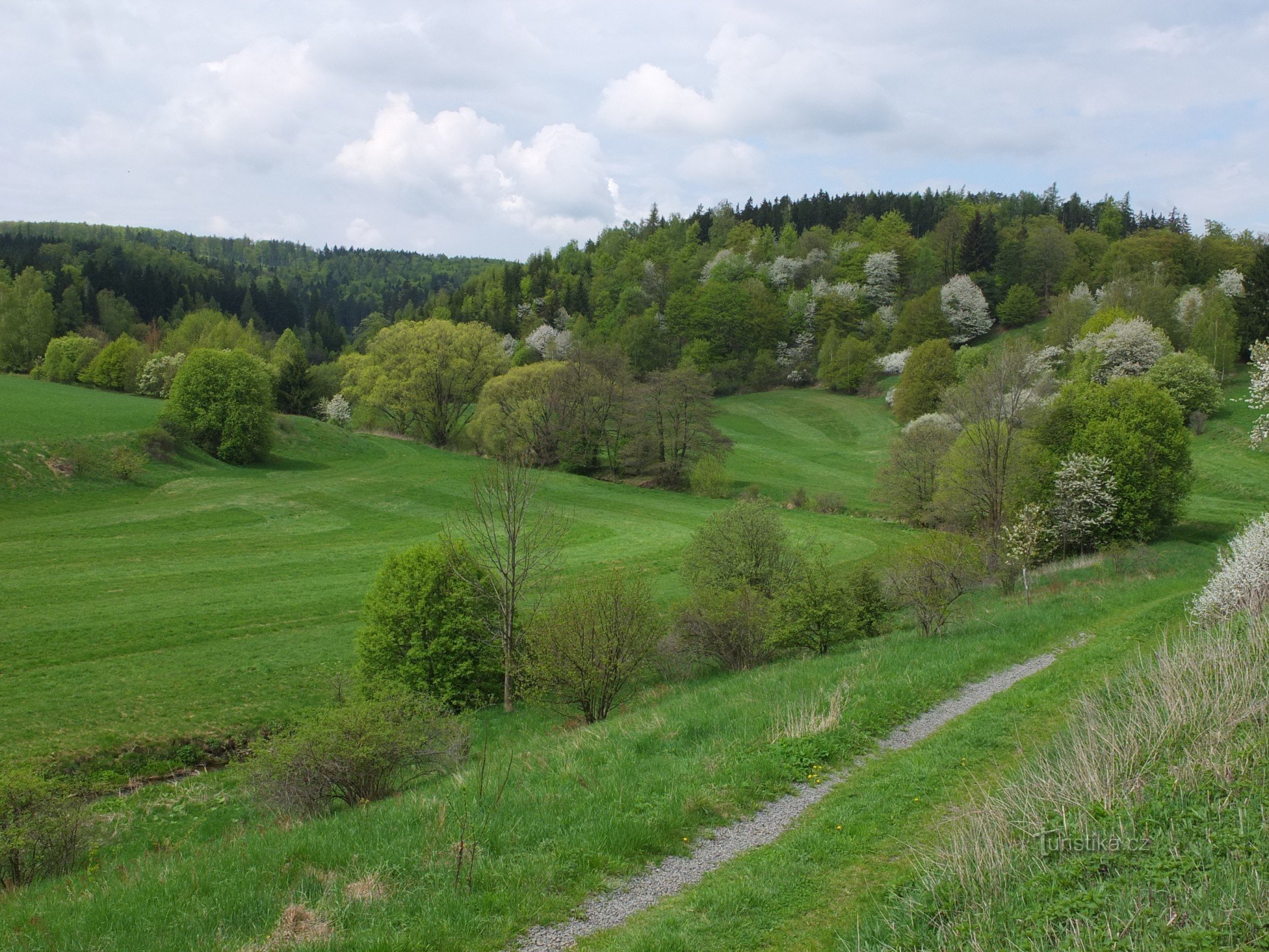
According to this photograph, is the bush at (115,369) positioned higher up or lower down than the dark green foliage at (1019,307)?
lower down

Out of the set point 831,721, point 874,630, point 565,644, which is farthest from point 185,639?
point 831,721

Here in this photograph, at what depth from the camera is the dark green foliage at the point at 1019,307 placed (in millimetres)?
Result: 109562

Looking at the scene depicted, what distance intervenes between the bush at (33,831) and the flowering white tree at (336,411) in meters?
86.8

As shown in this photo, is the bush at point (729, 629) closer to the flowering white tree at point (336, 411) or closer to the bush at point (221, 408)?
the bush at point (221, 408)

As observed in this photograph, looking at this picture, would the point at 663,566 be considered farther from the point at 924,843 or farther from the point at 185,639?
the point at 924,843

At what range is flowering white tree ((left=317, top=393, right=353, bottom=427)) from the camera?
97125 millimetres

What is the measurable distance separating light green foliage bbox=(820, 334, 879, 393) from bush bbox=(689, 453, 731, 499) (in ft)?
148

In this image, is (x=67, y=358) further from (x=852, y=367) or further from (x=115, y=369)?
(x=852, y=367)

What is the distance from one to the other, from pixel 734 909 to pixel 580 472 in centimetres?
6852

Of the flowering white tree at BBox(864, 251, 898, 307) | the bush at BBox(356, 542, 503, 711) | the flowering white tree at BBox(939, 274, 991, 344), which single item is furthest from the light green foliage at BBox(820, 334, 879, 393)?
the bush at BBox(356, 542, 503, 711)

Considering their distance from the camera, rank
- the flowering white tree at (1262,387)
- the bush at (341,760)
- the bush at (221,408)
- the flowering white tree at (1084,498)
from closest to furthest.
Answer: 1. the bush at (341,760)
2. the flowering white tree at (1262,387)
3. the flowering white tree at (1084,498)
4. the bush at (221,408)

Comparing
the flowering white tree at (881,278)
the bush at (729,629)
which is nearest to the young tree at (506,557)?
the bush at (729,629)

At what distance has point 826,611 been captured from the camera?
2250 cm

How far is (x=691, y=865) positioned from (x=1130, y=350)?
7413cm
